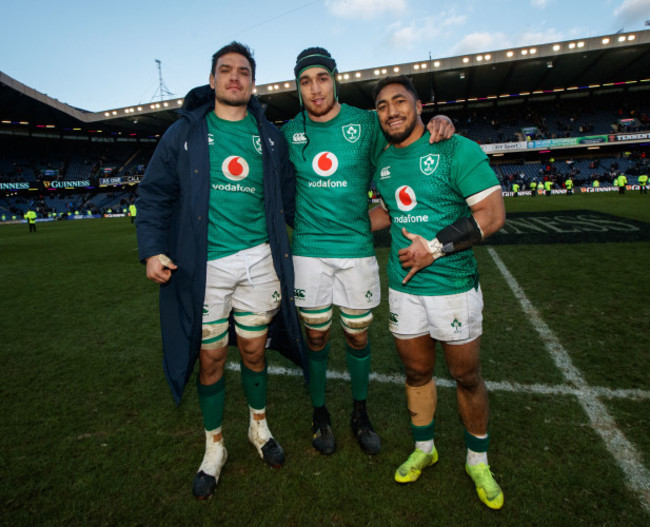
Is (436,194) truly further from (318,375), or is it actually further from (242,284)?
(318,375)

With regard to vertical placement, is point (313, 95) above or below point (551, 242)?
above

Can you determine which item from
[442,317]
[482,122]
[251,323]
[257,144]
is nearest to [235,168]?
[257,144]

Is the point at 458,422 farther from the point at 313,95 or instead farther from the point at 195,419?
the point at 313,95

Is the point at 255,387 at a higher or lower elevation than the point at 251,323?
lower

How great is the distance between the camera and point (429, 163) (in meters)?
2.12

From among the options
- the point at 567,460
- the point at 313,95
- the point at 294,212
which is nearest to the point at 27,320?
the point at 294,212

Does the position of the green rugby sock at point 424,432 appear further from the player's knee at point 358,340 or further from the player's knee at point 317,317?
the player's knee at point 317,317

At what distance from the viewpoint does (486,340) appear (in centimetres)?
399

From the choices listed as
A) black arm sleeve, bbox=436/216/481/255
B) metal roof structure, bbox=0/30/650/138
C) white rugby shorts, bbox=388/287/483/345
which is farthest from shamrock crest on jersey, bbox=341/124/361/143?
metal roof structure, bbox=0/30/650/138

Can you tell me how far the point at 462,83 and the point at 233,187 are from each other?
35597 millimetres

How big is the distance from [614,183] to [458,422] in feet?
123

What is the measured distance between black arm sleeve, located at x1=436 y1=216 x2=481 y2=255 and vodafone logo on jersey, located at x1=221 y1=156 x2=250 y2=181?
4.21 feet

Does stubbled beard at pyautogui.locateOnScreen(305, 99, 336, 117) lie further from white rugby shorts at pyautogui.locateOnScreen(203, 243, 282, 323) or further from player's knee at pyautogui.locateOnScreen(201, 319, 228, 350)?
player's knee at pyautogui.locateOnScreen(201, 319, 228, 350)

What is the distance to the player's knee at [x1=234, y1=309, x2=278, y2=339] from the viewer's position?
248 cm
